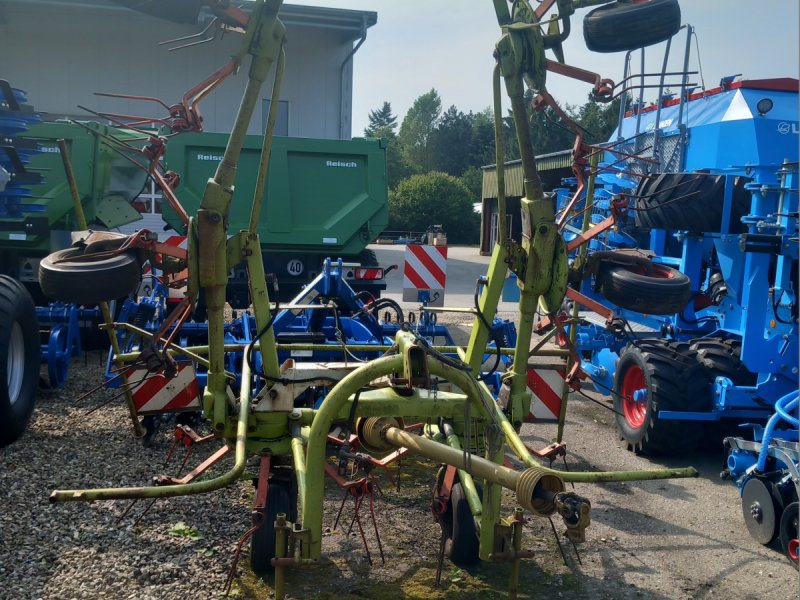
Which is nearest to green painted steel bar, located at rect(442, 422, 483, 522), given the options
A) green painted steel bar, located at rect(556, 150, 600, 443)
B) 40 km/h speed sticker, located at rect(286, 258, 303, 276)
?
green painted steel bar, located at rect(556, 150, 600, 443)

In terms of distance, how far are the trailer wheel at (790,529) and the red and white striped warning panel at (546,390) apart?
152 centimetres

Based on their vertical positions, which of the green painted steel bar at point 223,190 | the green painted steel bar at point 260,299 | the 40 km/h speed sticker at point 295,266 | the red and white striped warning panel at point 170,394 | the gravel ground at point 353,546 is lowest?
the gravel ground at point 353,546

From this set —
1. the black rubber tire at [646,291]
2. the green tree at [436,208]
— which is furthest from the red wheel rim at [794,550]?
the green tree at [436,208]

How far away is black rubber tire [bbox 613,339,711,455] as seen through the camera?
540cm

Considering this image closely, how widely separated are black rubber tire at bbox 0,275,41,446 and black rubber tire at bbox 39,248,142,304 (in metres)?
1.96

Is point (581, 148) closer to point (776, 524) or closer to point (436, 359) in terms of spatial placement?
point (436, 359)

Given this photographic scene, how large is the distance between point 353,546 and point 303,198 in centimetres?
593

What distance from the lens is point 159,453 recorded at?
208 inches

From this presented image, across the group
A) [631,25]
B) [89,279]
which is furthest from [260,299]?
[631,25]

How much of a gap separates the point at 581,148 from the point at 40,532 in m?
3.44

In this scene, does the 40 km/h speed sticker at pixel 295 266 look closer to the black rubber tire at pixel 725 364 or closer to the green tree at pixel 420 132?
the black rubber tire at pixel 725 364

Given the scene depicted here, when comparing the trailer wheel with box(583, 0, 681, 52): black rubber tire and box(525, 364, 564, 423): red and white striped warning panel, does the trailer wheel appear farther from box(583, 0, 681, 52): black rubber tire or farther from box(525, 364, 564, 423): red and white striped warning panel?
box(583, 0, 681, 52): black rubber tire

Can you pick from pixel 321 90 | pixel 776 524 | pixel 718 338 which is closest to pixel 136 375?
pixel 776 524

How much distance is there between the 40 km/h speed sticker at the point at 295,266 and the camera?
9656 mm
